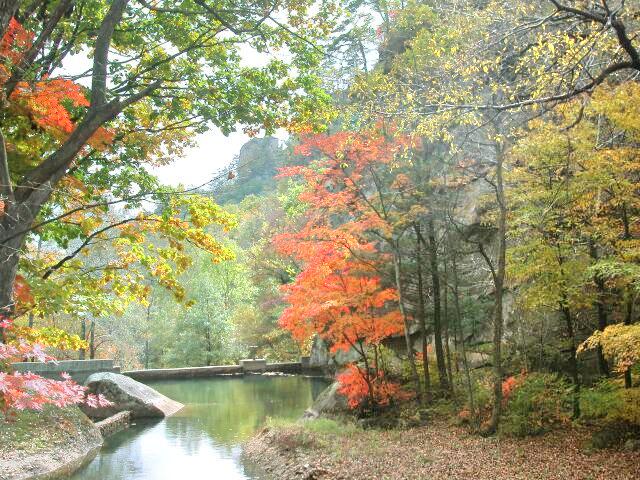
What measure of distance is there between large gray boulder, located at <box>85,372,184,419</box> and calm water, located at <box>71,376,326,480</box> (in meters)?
0.76

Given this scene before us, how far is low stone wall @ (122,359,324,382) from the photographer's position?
33.1 metres

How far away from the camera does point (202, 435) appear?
16.3 metres

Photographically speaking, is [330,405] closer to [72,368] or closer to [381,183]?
[381,183]

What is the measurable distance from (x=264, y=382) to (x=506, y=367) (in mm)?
18333

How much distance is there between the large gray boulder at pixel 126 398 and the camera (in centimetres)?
1981

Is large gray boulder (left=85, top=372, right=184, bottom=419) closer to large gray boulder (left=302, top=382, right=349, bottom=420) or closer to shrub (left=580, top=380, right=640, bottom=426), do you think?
large gray boulder (left=302, top=382, right=349, bottom=420)

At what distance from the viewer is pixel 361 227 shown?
13.4 m

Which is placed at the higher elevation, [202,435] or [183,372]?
[183,372]

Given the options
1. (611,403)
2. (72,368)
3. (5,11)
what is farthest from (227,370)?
(5,11)

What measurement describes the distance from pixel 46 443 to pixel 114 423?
15.6 ft

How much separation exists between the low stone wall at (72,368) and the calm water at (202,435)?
3626 millimetres

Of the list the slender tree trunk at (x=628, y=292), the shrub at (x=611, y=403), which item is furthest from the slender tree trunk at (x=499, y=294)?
the slender tree trunk at (x=628, y=292)

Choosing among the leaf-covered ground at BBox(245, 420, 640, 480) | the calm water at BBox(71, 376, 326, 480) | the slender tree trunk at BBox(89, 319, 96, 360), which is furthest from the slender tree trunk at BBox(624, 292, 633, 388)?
the slender tree trunk at BBox(89, 319, 96, 360)

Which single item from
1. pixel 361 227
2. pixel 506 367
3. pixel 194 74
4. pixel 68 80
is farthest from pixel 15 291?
pixel 506 367
